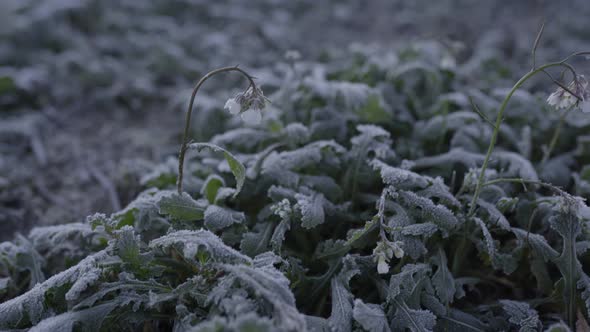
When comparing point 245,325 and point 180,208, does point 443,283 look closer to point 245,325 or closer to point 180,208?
point 245,325

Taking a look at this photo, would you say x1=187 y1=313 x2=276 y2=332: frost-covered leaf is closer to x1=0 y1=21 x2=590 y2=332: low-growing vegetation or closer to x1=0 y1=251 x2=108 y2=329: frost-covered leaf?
x1=0 y1=21 x2=590 y2=332: low-growing vegetation

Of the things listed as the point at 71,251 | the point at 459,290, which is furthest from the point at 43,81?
the point at 459,290

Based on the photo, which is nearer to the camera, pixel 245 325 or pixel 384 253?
pixel 245 325

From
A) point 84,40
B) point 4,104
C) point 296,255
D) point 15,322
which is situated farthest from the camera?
point 84,40

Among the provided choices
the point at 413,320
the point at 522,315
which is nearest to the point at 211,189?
the point at 413,320

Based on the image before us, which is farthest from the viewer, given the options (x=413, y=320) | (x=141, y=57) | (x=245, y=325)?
(x=141, y=57)

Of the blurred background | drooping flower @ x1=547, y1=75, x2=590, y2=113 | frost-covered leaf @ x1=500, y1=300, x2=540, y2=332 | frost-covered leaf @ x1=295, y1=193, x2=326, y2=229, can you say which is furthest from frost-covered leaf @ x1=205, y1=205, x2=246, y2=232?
drooping flower @ x1=547, y1=75, x2=590, y2=113

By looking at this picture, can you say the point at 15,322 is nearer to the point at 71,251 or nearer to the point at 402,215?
the point at 71,251
